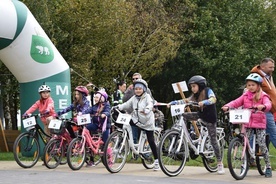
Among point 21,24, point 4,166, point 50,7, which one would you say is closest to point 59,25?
point 50,7

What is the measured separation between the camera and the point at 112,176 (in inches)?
446

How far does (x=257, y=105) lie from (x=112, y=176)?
268 centimetres

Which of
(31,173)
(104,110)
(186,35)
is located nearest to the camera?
(31,173)

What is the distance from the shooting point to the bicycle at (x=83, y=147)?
12.5 meters

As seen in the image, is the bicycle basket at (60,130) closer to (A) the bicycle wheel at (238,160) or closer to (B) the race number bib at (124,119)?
(B) the race number bib at (124,119)

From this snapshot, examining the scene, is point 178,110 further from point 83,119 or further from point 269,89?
point 83,119

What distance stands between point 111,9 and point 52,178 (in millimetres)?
15444

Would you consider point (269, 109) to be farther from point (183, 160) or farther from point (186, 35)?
point (186, 35)

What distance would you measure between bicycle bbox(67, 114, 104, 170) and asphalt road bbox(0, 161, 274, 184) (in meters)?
0.20

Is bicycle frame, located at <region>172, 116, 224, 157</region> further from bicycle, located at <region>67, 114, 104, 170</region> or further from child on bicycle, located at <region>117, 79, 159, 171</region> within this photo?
bicycle, located at <region>67, 114, 104, 170</region>

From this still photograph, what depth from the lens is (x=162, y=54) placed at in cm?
3044

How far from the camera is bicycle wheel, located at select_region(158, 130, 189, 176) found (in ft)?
35.7

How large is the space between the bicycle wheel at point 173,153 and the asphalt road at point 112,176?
166 mm

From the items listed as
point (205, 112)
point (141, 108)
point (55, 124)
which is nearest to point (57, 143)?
point (55, 124)
